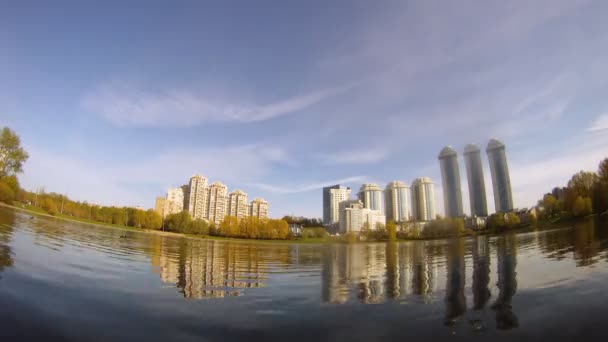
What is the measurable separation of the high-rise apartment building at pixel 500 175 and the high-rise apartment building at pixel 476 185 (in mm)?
5990

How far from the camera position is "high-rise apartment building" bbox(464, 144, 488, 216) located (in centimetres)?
13030

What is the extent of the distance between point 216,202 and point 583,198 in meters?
179

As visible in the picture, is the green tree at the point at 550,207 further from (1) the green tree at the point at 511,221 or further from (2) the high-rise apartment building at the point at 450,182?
(2) the high-rise apartment building at the point at 450,182

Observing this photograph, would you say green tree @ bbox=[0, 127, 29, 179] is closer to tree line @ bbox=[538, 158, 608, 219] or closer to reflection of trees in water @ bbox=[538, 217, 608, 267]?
reflection of trees in water @ bbox=[538, 217, 608, 267]

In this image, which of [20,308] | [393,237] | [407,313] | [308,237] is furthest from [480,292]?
[308,237]

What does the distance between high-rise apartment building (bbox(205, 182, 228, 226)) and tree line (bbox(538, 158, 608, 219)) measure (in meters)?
167

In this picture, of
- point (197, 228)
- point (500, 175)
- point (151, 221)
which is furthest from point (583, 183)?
point (151, 221)

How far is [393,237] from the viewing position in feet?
429

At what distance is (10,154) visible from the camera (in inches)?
2734

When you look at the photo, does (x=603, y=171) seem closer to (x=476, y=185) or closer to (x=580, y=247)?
(x=476, y=185)

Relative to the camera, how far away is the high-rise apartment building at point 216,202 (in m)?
192

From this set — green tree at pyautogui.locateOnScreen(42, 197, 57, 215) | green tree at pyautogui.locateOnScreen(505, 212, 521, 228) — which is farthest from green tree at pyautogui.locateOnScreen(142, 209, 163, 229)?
green tree at pyautogui.locateOnScreen(505, 212, 521, 228)

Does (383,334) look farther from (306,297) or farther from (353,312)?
(306,297)

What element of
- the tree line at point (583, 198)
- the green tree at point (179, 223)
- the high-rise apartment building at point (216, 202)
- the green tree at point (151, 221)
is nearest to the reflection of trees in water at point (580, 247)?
the tree line at point (583, 198)
